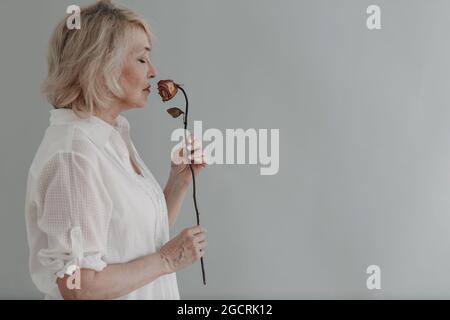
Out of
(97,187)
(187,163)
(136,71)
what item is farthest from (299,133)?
(97,187)

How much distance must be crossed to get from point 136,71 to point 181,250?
1.03ft

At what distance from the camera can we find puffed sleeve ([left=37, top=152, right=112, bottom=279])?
2.56 feet

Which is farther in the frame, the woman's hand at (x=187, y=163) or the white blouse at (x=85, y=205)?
the woman's hand at (x=187, y=163)

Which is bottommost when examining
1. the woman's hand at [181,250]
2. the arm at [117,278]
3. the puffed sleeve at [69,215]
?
the arm at [117,278]

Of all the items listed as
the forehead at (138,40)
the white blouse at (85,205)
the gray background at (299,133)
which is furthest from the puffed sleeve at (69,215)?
the gray background at (299,133)

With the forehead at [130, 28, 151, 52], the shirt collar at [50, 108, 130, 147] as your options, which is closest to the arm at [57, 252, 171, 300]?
the shirt collar at [50, 108, 130, 147]

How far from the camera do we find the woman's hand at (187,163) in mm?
1090

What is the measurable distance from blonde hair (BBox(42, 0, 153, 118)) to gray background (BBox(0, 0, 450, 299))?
1.50 feet

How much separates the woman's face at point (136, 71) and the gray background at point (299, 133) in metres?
0.41

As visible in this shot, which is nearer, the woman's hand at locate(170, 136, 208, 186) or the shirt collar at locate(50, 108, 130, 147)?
Answer: the shirt collar at locate(50, 108, 130, 147)

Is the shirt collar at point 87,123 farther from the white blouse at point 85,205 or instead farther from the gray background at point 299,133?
the gray background at point 299,133

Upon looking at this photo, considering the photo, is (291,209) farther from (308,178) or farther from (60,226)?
(60,226)

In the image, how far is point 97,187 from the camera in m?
0.81

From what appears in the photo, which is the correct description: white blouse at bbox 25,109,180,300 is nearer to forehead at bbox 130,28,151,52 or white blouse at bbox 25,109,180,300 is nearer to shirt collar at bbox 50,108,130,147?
shirt collar at bbox 50,108,130,147
